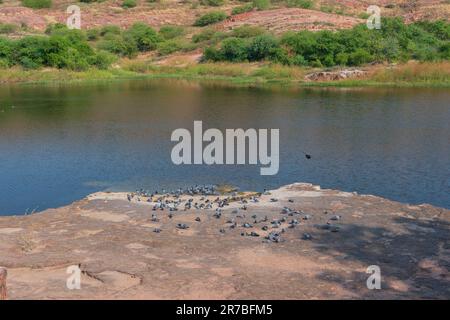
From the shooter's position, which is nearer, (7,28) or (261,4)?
(7,28)

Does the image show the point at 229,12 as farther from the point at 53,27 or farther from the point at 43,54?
the point at 43,54

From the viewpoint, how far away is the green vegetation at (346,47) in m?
45.1

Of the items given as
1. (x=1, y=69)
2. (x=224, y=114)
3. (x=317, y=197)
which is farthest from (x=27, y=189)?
(x=1, y=69)

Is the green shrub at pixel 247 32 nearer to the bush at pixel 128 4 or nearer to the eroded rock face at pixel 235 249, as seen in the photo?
the bush at pixel 128 4

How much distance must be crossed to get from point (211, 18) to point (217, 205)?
53.0 meters

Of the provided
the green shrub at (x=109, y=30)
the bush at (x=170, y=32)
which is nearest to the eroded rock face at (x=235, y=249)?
the bush at (x=170, y=32)

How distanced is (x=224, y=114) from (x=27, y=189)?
13.6m

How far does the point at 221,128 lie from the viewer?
25.3 meters

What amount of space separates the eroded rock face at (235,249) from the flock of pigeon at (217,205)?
0.18ft

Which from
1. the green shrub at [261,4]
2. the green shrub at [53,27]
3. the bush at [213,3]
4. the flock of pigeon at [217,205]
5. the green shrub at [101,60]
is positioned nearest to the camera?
the flock of pigeon at [217,205]

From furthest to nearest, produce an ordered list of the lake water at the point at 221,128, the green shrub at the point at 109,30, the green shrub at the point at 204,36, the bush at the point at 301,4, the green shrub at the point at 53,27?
the bush at the point at 301,4 → the green shrub at the point at 109,30 → the green shrub at the point at 53,27 → the green shrub at the point at 204,36 → the lake water at the point at 221,128

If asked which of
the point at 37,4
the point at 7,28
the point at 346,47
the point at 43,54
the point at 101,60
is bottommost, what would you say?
the point at 101,60

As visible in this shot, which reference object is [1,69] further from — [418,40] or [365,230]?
[365,230]

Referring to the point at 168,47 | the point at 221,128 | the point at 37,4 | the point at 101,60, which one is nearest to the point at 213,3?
the point at 168,47
